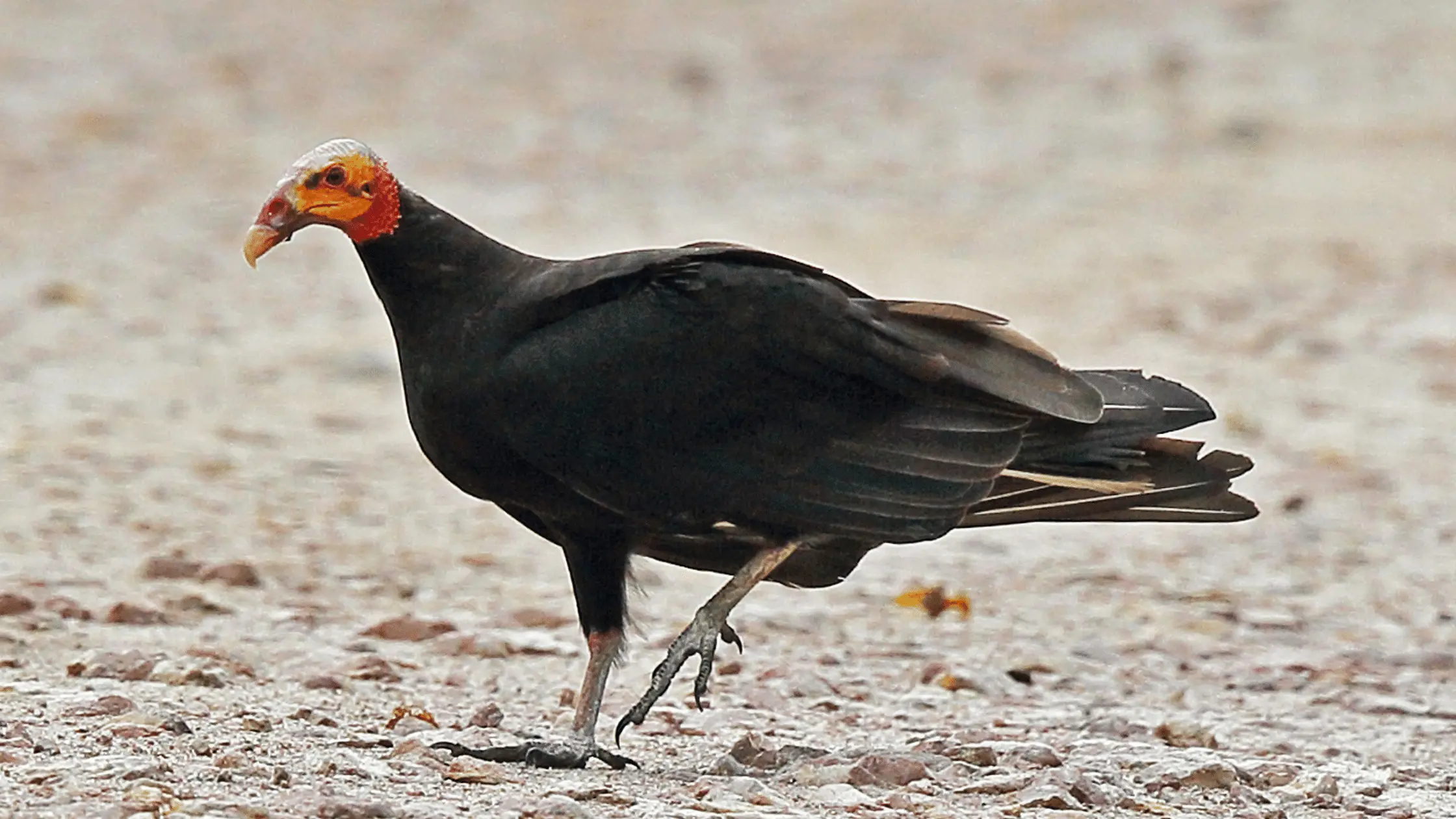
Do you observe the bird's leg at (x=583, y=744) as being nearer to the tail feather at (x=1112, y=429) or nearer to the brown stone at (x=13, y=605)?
the tail feather at (x=1112, y=429)

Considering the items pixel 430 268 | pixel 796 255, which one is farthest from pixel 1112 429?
pixel 796 255

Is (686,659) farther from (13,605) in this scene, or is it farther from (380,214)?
(13,605)

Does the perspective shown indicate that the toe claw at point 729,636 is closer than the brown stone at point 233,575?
Yes

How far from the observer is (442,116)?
52.5 feet

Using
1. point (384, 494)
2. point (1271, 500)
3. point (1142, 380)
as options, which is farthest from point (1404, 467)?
point (1142, 380)

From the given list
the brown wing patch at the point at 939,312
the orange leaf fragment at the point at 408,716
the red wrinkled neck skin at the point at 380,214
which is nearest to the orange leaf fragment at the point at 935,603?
the orange leaf fragment at the point at 408,716

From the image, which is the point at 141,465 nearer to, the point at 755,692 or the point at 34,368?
the point at 34,368

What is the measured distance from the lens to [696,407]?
15.3 feet

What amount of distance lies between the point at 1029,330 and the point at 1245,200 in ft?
12.0

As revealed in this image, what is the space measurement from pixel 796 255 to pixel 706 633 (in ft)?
26.9

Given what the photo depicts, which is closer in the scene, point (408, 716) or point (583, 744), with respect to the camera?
point (583, 744)

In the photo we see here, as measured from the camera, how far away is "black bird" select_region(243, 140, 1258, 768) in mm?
4637

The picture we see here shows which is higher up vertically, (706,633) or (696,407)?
(696,407)

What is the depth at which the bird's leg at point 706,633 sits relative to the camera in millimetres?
4707
